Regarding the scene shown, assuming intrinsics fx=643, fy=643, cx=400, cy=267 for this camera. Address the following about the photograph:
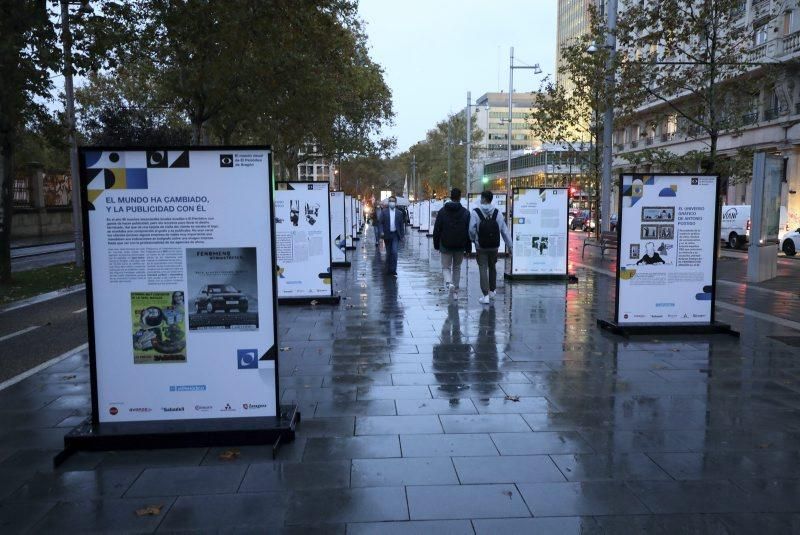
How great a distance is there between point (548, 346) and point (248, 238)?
455cm

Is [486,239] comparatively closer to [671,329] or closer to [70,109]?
[671,329]

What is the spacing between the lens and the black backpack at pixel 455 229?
37.2 feet

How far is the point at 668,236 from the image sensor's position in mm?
8297

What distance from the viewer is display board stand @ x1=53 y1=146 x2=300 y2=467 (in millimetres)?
4305

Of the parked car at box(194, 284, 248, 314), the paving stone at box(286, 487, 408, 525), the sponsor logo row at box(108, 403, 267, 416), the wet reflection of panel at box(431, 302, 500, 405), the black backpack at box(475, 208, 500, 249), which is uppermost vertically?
the black backpack at box(475, 208, 500, 249)

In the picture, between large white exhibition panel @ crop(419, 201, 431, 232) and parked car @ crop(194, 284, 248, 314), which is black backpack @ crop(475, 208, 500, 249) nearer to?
parked car @ crop(194, 284, 248, 314)

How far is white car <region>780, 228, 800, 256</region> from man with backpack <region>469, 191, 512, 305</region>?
725 inches

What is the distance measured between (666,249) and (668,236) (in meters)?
0.18

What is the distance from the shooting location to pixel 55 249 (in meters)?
28.1

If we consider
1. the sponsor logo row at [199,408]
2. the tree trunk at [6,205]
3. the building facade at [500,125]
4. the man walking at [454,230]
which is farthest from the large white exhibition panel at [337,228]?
the building facade at [500,125]

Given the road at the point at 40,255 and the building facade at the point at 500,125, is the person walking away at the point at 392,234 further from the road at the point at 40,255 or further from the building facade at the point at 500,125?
the building facade at the point at 500,125

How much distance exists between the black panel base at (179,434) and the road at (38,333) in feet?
9.29

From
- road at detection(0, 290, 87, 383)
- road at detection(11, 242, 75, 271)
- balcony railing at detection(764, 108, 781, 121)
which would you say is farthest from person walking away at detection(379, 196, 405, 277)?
balcony railing at detection(764, 108, 781, 121)

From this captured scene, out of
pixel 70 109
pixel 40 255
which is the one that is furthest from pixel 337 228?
pixel 40 255
